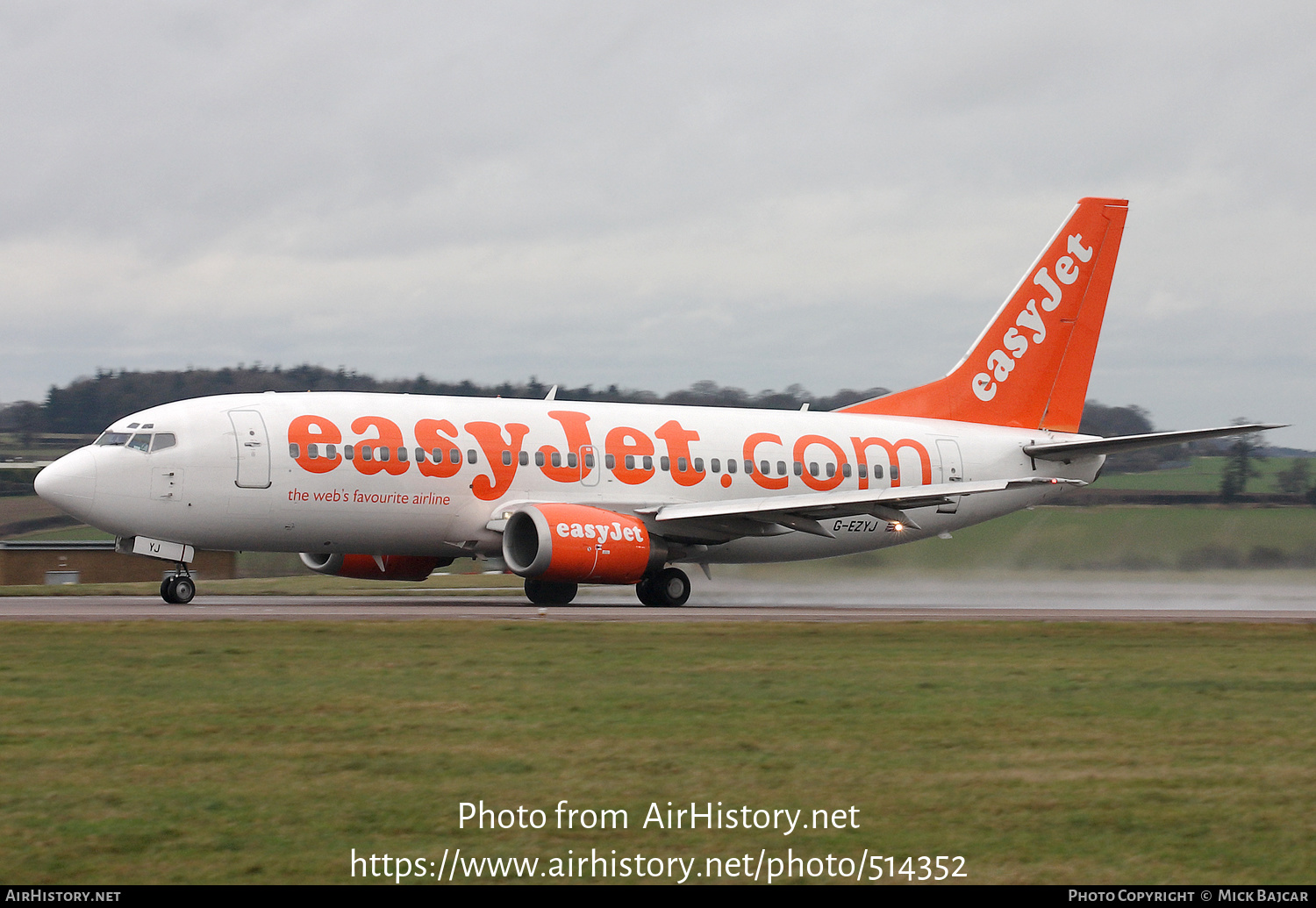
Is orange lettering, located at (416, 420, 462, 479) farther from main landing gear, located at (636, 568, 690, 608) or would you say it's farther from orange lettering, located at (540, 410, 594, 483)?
main landing gear, located at (636, 568, 690, 608)

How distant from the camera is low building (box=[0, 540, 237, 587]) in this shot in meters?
41.8

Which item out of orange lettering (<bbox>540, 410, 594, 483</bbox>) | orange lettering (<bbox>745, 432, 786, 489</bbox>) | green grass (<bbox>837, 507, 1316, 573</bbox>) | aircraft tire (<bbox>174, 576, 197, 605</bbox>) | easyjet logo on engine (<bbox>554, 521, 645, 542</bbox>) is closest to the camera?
aircraft tire (<bbox>174, 576, 197, 605</bbox>)

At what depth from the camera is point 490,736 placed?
11.0m

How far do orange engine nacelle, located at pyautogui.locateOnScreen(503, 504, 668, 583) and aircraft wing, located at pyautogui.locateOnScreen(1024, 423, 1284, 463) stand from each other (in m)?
11.0

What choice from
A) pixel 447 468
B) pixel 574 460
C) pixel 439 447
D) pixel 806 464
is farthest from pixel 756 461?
pixel 439 447

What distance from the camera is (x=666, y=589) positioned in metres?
30.7

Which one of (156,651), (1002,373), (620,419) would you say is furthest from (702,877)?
(1002,373)

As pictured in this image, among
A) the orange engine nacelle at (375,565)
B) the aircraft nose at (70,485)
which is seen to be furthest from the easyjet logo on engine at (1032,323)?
the aircraft nose at (70,485)

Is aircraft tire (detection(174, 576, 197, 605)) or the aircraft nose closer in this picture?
the aircraft nose

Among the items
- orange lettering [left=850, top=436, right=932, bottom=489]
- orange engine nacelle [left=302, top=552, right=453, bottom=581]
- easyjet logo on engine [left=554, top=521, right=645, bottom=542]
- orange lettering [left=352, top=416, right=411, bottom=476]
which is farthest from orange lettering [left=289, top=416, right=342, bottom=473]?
orange lettering [left=850, top=436, right=932, bottom=489]

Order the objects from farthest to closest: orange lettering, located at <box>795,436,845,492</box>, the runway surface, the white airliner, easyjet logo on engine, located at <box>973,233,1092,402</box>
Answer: easyjet logo on engine, located at <box>973,233,1092,402</box>
orange lettering, located at <box>795,436,845,492</box>
the white airliner
the runway surface

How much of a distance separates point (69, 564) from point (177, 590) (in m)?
18.2

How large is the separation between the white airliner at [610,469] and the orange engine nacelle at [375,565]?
0.05 meters

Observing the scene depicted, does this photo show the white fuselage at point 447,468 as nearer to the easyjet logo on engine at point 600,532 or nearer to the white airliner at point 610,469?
the white airliner at point 610,469
